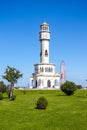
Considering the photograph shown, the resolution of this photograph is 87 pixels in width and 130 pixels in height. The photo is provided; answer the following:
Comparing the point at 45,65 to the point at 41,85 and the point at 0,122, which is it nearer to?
the point at 41,85

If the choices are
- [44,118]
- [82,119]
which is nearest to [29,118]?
[44,118]

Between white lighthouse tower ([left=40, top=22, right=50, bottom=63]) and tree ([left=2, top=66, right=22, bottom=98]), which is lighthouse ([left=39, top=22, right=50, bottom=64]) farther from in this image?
tree ([left=2, top=66, right=22, bottom=98])

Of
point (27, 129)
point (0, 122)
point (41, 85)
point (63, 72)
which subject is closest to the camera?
point (27, 129)

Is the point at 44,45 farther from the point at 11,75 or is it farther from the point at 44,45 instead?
the point at 11,75

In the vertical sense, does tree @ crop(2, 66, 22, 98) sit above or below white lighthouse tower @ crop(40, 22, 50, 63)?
below

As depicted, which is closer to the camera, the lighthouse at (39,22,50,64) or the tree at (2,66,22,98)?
the tree at (2,66,22,98)

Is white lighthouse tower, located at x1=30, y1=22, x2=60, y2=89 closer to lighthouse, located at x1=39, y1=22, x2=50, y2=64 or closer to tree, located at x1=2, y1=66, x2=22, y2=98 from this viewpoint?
lighthouse, located at x1=39, y1=22, x2=50, y2=64

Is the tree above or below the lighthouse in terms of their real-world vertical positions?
below

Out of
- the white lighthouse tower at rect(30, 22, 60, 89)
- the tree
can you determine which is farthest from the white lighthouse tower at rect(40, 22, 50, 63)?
the tree

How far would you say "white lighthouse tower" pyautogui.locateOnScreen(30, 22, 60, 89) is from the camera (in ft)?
362

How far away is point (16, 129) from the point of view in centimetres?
2412

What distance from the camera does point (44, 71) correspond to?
4390 inches

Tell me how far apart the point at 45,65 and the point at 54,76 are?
4.72 metres

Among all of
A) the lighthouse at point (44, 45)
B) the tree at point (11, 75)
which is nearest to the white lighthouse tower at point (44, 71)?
the lighthouse at point (44, 45)
